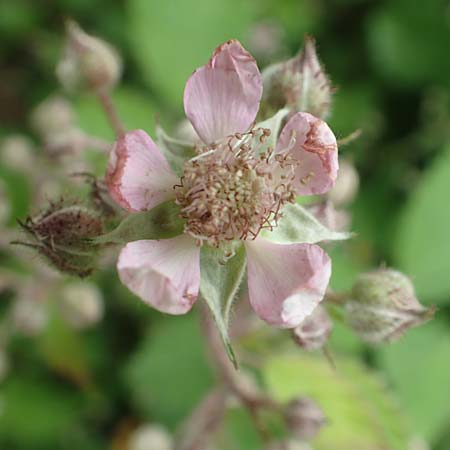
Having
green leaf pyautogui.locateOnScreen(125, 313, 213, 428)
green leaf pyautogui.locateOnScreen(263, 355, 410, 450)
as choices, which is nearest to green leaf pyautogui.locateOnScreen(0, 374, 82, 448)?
green leaf pyautogui.locateOnScreen(125, 313, 213, 428)

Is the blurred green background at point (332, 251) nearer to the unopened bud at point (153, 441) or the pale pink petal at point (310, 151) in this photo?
the unopened bud at point (153, 441)

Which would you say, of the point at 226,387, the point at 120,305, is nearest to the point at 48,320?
the point at 120,305

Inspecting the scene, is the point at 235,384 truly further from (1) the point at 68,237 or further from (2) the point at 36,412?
(2) the point at 36,412

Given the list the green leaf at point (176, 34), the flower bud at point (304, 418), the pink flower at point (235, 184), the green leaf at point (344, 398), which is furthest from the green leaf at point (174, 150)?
the green leaf at point (176, 34)

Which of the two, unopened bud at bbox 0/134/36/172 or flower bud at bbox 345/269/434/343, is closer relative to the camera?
flower bud at bbox 345/269/434/343

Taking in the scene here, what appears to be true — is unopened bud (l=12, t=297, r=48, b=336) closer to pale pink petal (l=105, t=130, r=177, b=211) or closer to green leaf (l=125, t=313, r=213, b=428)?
green leaf (l=125, t=313, r=213, b=428)

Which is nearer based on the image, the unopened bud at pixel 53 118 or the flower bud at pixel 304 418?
the flower bud at pixel 304 418
